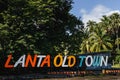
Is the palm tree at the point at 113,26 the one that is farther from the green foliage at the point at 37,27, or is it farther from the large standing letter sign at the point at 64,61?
the large standing letter sign at the point at 64,61

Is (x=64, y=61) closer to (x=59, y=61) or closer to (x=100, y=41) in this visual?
(x=59, y=61)

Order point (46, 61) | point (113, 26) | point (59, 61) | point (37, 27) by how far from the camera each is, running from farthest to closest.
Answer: point (113, 26) < point (37, 27) < point (59, 61) < point (46, 61)

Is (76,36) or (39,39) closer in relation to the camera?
(39,39)

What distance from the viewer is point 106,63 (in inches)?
1051

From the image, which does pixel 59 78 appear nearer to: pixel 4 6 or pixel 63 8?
→ pixel 4 6

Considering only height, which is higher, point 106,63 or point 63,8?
point 63,8

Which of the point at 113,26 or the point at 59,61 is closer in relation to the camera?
the point at 59,61

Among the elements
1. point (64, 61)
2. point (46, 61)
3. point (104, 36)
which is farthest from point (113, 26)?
point (46, 61)

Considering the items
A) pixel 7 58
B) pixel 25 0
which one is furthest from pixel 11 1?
pixel 7 58

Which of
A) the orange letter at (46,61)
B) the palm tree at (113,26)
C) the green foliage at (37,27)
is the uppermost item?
the palm tree at (113,26)

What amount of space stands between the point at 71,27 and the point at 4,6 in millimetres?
8540

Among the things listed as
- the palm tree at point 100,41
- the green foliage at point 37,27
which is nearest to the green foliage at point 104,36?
the palm tree at point 100,41

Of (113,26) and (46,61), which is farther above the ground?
(113,26)

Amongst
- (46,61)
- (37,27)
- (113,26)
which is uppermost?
(113,26)
